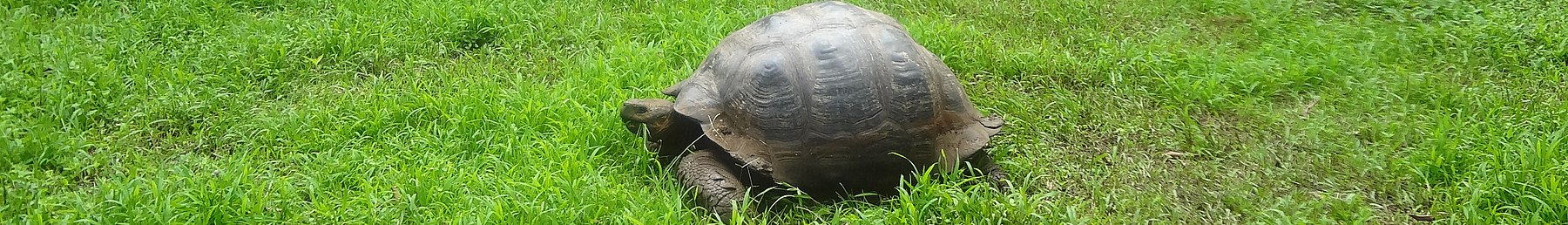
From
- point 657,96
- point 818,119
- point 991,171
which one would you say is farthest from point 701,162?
point 991,171

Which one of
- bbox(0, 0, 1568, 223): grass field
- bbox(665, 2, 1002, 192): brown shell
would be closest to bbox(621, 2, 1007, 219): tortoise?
bbox(665, 2, 1002, 192): brown shell

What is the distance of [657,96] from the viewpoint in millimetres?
4141

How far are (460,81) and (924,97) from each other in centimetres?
207

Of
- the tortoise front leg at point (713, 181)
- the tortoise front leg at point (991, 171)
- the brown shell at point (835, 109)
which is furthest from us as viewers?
the tortoise front leg at point (991, 171)

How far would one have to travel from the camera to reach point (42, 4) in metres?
5.16

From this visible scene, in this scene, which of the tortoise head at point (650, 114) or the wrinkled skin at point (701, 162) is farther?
the tortoise head at point (650, 114)

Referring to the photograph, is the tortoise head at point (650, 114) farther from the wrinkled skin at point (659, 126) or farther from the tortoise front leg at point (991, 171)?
the tortoise front leg at point (991, 171)

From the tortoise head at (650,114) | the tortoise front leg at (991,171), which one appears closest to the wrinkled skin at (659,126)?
the tortoise head at (650,114)

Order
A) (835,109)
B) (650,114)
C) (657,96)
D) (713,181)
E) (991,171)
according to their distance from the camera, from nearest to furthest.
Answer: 1. (835,109)
2. (713,181)
3. (650,114)
4. (991,171)
5. (657,96)

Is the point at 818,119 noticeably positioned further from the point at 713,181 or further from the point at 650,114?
the point at 650,114

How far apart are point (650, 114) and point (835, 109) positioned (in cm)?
63

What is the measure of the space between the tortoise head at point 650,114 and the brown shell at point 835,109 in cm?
6

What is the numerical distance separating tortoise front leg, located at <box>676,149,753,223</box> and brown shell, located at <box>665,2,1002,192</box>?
11 cm

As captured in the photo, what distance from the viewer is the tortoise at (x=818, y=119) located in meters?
3.16
